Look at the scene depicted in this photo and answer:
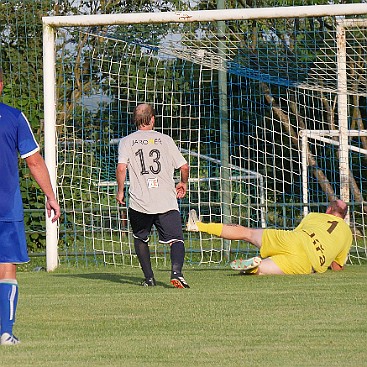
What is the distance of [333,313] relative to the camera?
8.29 metres

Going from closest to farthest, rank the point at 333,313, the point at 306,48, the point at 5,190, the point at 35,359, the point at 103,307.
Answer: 1. the point at 35,359
2. the point at 5,190
3. the point at 333,313
4. the point at 103,307
5. the point at 306,48

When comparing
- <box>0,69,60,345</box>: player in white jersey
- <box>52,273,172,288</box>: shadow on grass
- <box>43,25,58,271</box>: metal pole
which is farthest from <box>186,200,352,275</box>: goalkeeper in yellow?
<box>0,69,60,345</box>: player in white jersey

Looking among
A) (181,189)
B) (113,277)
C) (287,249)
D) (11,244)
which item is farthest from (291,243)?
(11,244)

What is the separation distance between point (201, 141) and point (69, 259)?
2333 millimetres

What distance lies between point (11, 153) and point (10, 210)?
0.35m

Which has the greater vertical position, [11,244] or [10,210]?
[10,210]

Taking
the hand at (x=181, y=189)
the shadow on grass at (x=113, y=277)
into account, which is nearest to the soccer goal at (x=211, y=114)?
the shadow on grass at (x=113, y=277)

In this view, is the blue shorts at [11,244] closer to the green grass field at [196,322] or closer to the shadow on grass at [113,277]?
the green grass field at [196,322]

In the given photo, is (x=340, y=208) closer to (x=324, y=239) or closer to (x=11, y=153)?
(x=324, y=239)

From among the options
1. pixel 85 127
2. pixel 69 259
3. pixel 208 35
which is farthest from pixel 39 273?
pixel 208 35

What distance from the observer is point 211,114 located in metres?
15.3

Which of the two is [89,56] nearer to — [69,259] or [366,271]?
[69,259]

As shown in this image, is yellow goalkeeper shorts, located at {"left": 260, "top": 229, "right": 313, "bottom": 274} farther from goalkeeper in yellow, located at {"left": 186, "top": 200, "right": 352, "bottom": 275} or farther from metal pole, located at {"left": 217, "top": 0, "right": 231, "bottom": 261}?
metal pole, located at {"left": 217, "top": 0, "right": 231, "bottom": 261}

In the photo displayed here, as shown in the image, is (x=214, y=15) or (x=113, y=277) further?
(x=214, y=15)
